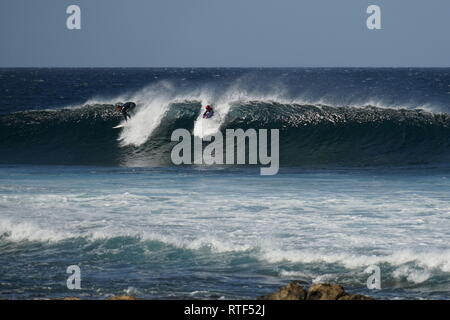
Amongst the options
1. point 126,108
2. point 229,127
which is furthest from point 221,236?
point 126,108

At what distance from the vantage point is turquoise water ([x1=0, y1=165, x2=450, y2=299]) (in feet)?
32.0

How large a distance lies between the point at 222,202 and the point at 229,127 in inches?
453

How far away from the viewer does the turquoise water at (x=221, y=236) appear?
974 cm

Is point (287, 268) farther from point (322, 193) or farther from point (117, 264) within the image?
point (322, 193)

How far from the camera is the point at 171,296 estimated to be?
9.03 meters

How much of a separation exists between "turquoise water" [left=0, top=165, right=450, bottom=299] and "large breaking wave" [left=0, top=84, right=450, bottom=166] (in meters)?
5.20

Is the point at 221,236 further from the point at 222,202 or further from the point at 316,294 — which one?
the point at 316,294

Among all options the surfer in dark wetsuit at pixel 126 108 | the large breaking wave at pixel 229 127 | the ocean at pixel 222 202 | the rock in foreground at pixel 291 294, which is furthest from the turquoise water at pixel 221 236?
the surfer in dark wetsuit at pixel 126 108

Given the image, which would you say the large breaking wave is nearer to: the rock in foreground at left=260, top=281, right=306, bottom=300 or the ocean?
the ocean

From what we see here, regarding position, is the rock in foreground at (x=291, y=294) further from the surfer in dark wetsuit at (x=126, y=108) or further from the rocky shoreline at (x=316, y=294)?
the surfer in dark wetsuit at (x=126, y=108)

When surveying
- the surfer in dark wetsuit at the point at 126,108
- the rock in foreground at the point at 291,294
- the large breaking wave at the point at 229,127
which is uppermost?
the surfer in dark wetsuit at the point at 126,108

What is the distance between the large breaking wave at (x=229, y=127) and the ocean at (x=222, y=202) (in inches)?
3.0

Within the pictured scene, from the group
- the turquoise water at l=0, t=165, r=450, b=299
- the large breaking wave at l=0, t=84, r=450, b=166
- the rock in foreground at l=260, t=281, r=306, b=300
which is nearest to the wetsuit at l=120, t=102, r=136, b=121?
the large breaking wave at l=0, t=84, r=450, b=166

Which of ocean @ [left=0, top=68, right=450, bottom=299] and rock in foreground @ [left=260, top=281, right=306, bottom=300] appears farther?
ocean @ [left=0, top=68, right=450, bottom=299]
